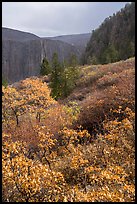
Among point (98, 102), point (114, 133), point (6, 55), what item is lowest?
point (114, 133)

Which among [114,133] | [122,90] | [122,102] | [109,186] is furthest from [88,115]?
[109,186]

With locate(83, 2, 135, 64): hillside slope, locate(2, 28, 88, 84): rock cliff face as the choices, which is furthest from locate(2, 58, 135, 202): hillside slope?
locate(2, 28, 88, 84): rock cliff face

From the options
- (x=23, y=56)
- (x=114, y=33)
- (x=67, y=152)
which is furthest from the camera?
(x=23, y=56)

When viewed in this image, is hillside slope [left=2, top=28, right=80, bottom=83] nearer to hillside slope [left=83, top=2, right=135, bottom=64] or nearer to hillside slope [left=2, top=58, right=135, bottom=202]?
hillside slope [left=83, top=2, right=135, bottom=64]

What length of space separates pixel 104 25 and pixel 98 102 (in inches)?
4145

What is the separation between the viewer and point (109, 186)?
8859 millimetres

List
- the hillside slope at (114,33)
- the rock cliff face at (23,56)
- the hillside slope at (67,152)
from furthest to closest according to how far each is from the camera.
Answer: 1. the rock cliff face at (23,56)
2. the hillside slope at (114,33)
3. the hillside slope at (67,152)

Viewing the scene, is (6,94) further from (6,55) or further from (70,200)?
(6,55)

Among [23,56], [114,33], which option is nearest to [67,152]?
[114,33]

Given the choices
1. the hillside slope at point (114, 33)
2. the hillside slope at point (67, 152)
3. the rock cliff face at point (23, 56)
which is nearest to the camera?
the hillside slope at point (67, 152)

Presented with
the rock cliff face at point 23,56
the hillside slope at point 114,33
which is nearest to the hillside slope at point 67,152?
the hillside slope at point 114,33

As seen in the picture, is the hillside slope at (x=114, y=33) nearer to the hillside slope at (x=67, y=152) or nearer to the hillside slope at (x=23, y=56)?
the hillside slope at (x=23, y=56)

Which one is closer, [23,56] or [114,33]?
[114,33]

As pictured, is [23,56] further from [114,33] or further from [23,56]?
[114,33]
